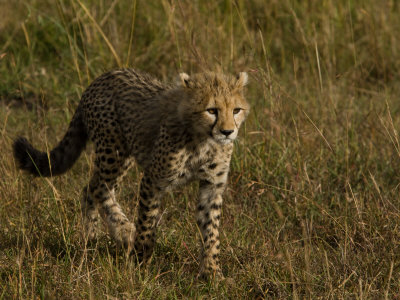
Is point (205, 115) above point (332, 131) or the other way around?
above

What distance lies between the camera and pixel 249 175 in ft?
14.4

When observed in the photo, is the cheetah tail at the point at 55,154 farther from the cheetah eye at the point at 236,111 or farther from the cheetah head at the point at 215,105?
the cheetah eye at the point at 236,111

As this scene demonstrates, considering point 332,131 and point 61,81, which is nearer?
point 332,131

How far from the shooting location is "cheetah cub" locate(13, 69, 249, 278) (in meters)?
3.50

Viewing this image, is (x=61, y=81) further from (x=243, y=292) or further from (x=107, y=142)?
(x=243, y=292)

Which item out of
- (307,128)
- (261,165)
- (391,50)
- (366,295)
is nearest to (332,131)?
(307,128)

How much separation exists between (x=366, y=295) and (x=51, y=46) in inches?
159

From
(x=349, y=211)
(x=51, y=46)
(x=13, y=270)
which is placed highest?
(x=51, y=46)

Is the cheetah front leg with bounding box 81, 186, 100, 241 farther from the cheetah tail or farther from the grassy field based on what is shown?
the cheetah tail

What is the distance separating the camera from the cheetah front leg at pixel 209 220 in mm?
3605

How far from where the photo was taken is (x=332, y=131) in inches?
199

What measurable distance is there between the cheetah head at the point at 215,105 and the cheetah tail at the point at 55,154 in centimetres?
85

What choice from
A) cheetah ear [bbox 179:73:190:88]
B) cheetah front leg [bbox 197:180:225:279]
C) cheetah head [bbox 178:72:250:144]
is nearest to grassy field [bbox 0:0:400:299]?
cheetah front leg [bbox 197:180:225:279]

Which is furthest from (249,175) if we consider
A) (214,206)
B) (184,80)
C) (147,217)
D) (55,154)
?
(55,154)
